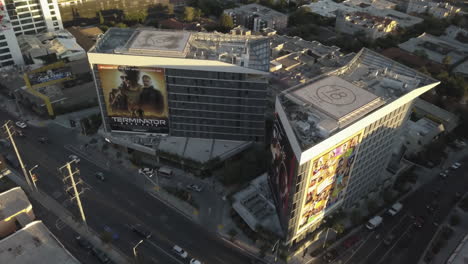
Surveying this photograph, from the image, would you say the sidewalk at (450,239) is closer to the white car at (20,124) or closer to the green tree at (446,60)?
the green tree at (446,60)

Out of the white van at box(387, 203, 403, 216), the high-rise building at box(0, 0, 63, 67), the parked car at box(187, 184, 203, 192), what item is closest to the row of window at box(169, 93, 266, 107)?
the parked car at box(187, 184, 203, 192)

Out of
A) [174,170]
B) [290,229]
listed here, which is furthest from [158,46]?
[290,229]

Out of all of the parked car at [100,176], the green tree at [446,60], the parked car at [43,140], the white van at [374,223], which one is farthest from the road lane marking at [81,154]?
the green tree at [446,60]

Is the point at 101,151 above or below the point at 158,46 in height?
below

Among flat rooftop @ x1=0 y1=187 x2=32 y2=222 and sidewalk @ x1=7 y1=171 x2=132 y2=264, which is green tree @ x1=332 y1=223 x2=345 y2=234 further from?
flat rooftop @ x1=0 y1=187 x2=32 y2=222

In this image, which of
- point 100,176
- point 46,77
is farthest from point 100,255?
point 46,77

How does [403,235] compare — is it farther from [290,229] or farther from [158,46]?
[158,46]

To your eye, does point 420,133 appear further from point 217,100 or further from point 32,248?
point 32,248
